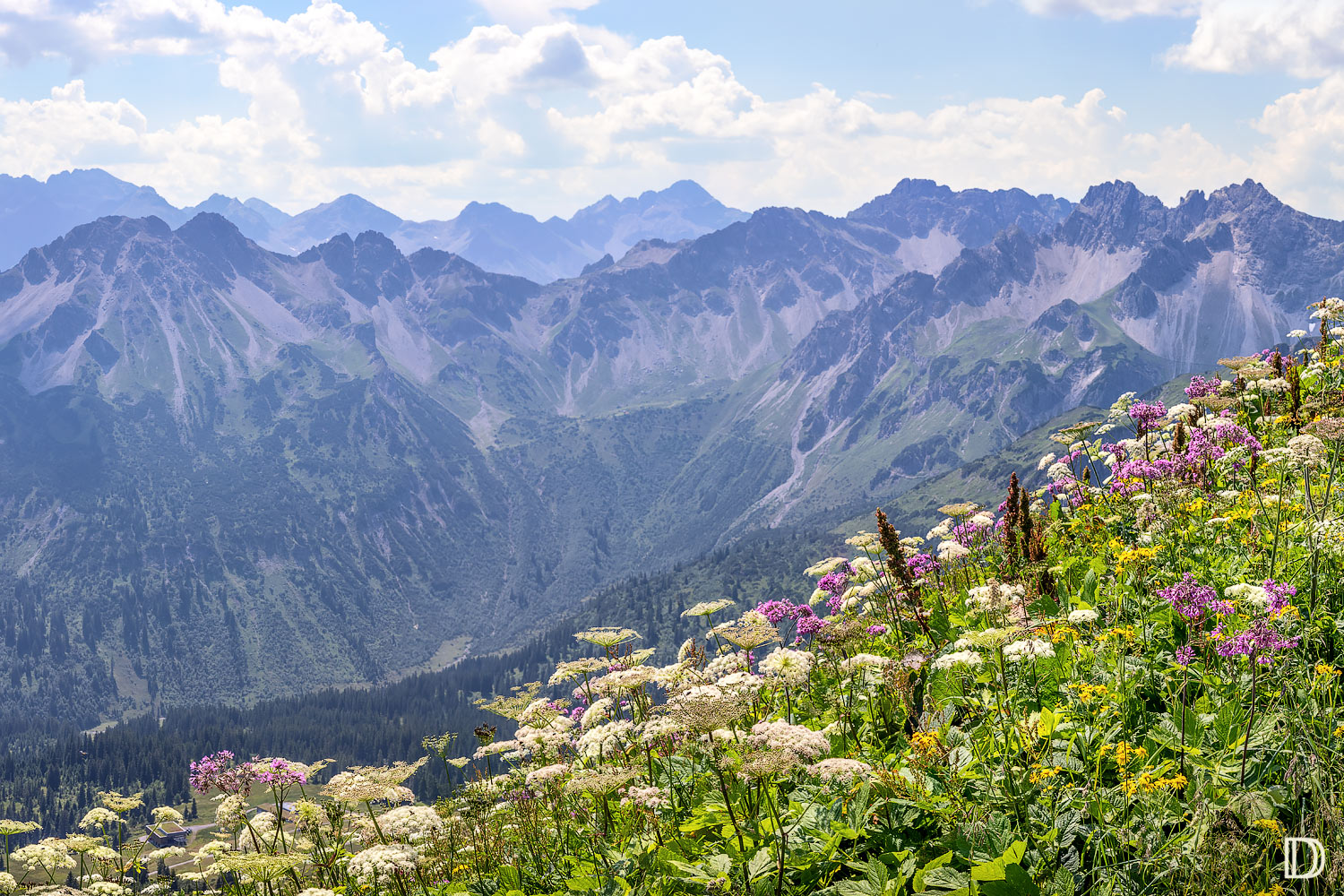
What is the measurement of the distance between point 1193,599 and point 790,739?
208 inches

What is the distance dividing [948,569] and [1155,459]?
5.02 metres

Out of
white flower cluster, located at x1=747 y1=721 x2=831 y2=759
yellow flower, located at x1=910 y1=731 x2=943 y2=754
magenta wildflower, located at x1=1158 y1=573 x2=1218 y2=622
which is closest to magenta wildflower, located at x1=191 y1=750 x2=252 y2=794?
white flower cluster, located at x1=747 y1=721 x2=831 y2=759

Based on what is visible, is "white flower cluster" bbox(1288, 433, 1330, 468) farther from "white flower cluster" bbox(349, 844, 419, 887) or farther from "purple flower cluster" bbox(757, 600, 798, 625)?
"white flower cluster" bbox(349, 844, 419, 887)

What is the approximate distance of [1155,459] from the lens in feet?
55.2

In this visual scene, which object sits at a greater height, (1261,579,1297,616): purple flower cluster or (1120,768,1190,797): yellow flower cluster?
(1261,579,1297,616): purple flower cluster

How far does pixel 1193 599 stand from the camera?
30.3ft

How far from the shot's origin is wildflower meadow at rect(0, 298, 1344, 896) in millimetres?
7434

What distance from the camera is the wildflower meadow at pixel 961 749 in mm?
7434

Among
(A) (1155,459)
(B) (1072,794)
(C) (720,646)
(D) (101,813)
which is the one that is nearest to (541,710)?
(C) (720,646)

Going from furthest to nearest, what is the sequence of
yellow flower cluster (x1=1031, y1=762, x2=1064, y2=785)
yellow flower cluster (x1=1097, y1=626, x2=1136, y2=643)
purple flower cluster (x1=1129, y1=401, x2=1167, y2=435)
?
purple flower cluster (x1=1129, y1=401, x2=1167, y2=435) → yellow flower cluster (x1=1097, y1=626, x2=1136, y2=643) → yellow flower cluster (x1=1031, y1=762, x2=1064, y2=785)

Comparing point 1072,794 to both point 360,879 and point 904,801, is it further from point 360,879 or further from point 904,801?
point 360,879

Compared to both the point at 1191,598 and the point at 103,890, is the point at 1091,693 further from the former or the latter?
the point at 103,890

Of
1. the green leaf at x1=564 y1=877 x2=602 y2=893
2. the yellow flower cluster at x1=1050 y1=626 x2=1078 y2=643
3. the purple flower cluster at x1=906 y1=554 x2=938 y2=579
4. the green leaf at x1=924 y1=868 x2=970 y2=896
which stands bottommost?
the green leaf at x1=564 y1=877 x2=602 y2=893

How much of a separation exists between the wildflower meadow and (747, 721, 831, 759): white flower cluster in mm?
45
